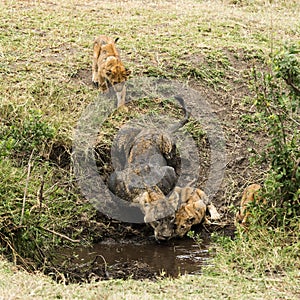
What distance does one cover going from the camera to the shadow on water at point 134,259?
20.1ft

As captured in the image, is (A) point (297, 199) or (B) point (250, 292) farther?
(A) point (297, 199)

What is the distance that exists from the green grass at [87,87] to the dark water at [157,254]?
11.9 inches

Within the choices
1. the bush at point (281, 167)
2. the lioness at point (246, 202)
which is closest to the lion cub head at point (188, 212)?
the lioness at point (246, 202)

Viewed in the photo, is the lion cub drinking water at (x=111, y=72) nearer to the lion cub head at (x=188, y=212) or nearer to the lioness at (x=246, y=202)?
the lion cub head at (x=188, y=212)

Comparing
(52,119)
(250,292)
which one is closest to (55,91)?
(52,119)

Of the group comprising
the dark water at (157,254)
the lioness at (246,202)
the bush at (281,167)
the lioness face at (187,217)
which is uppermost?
the bush at (281,167)

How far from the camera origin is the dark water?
6.62m

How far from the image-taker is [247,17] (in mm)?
13039

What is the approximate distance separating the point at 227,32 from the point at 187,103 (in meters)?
2.81

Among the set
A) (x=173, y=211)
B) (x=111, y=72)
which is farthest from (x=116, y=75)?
(x=173, y=211)

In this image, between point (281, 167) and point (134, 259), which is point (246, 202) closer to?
point (281, 167)

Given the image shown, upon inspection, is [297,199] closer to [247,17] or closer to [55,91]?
[55,91]

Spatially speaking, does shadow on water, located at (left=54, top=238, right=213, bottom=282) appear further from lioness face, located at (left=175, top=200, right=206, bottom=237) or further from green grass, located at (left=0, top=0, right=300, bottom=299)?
green grass, located at (left=0, top=0, right=300, bottom=299)

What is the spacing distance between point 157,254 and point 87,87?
3215mm
